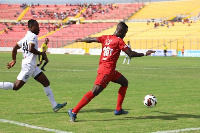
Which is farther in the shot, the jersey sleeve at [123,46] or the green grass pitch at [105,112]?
the jersey sleeve at [123,46]

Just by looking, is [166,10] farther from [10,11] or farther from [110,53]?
[110,53]

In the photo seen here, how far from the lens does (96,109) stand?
10.2 m

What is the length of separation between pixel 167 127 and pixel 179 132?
0.54m

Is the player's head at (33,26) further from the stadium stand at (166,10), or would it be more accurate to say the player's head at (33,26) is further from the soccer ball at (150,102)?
the stadium stand at (166,10)

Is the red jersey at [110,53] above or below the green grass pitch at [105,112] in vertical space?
above

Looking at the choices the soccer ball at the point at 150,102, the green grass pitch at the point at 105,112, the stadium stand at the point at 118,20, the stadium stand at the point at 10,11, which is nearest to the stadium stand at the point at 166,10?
the stadium stand at the point at 118,20

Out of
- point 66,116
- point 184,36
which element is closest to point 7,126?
point 66,116

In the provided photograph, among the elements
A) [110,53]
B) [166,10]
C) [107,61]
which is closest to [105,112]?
[107,61]

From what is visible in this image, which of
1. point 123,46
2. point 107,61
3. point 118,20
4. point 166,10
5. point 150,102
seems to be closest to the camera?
point 123,46

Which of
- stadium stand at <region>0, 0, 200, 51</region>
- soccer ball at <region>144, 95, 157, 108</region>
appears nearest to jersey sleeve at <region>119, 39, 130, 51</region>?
soccer ball at <region>144, 95, 157, 108</region>

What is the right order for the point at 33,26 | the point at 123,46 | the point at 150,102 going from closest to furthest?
the point at 123,46
the point at 33,26
the point at 150,102

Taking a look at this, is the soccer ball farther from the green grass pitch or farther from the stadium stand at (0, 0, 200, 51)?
the stadium stand at (0, 0, 200, 51)

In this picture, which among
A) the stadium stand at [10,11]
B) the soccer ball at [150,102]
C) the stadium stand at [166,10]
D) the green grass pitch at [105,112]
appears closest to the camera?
the green grass pitch at [105,112]

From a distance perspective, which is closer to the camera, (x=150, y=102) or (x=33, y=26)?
(x=33, y=26)
